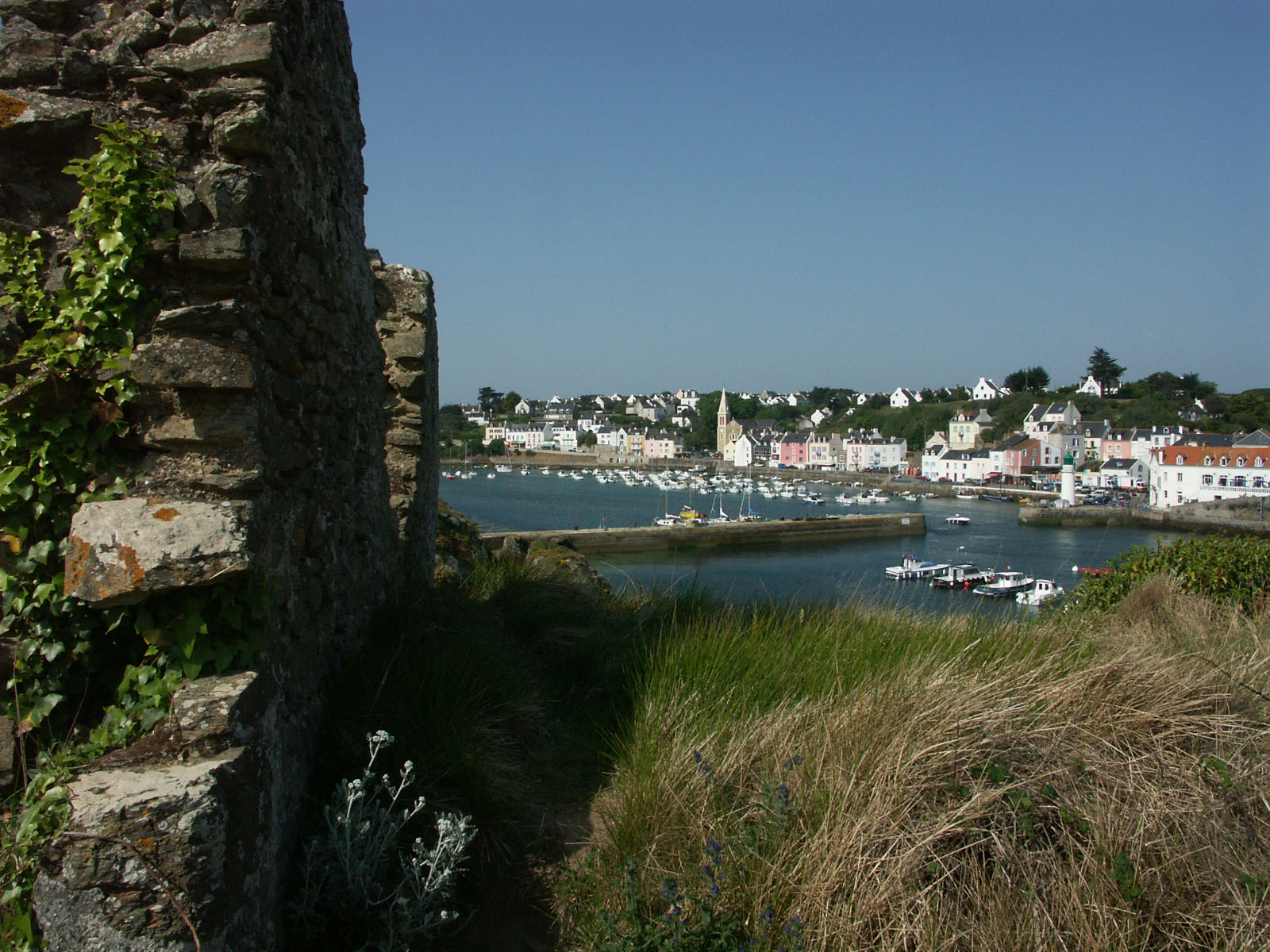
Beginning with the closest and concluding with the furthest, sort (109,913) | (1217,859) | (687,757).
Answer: (109,913) < (1217,859) < (687,757)

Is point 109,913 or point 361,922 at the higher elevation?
point 109,913

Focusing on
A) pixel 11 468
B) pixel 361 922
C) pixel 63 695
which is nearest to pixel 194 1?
pixel 11 468

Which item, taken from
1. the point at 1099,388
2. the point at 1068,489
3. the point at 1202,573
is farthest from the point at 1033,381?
the point at 1202,573

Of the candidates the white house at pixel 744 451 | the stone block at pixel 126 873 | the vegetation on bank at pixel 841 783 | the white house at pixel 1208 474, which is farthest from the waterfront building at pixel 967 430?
the stone block at pixel 126 873

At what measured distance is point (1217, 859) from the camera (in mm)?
3209

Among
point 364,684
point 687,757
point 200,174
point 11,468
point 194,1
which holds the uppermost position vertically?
point 194,1

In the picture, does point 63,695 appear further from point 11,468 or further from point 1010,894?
point 1010,894

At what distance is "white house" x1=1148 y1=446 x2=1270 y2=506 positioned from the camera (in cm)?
6356

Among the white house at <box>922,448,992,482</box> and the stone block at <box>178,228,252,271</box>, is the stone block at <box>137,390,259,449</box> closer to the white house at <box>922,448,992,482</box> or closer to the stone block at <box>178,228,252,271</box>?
the stone block at <box>178,228,252,271</box>

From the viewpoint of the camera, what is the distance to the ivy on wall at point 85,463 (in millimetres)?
2879

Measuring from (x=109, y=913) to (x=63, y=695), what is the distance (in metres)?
0.85

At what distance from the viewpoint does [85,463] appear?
9.91 ft

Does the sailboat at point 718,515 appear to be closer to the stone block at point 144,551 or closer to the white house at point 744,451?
the white house at point 744,451

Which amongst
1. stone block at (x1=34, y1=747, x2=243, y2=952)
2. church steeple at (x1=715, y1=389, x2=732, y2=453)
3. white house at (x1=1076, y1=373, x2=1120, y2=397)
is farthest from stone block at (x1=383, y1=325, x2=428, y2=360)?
white house at (x1=1076, y1=373, x2=1120, y2=397)
